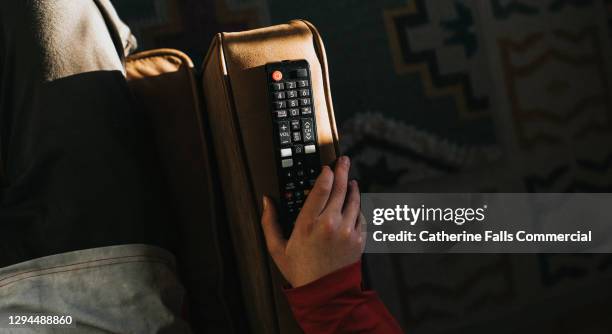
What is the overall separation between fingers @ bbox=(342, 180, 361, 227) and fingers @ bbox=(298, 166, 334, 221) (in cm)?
4

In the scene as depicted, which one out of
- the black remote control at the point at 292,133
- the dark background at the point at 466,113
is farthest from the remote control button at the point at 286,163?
the dark background at the point at 466,113

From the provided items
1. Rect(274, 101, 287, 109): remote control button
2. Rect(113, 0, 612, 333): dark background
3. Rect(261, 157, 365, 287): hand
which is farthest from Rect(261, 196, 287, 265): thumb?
Rect(113, 0, 612, 333): dark background

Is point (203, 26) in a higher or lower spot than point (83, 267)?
higher

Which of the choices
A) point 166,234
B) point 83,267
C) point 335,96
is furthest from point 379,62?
point 83,267

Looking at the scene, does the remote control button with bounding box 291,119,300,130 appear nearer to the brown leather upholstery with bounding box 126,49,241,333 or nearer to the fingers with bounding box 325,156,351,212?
the fingers with bounding box 325,156,351,212

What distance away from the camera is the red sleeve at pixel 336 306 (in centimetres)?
69

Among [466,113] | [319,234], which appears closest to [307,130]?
[319,234]

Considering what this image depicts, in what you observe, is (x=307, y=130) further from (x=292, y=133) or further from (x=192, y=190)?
(x=192, y=190)

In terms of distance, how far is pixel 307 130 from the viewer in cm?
72

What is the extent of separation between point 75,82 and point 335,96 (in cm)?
58

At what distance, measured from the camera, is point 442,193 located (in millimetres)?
1202

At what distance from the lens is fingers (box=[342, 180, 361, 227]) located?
2.33ft

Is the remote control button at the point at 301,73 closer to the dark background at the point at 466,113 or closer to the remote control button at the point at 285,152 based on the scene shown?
the remote control button at the point at 285,152

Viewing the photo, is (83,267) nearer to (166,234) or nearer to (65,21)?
(166,234)
